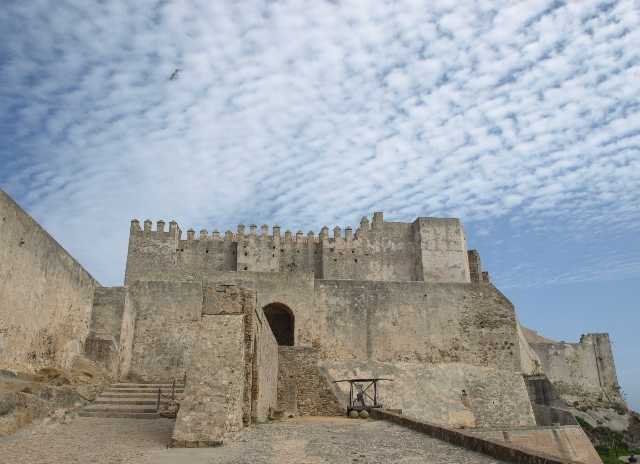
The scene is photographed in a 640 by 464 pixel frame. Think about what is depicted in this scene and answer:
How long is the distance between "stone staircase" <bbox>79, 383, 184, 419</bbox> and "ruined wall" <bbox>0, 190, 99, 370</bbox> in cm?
124

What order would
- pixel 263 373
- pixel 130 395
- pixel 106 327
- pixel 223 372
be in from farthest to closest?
1. pixel 106 327
2. pixel 130 395
3. pixel 263 373
4. pixel 223 372

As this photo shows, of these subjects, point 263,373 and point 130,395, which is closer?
point 263,373

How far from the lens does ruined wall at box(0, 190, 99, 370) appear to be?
30.3 feet

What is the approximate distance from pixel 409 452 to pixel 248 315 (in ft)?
11.3

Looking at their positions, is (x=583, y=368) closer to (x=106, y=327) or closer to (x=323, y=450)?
(x=106, y=327)

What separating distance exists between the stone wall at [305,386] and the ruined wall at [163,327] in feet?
9.20

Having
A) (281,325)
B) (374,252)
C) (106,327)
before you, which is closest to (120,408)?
(106,327)

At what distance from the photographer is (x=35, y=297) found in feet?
34.2

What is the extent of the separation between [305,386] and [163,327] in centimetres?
450

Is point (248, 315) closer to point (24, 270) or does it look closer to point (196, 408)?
point (196, 408)

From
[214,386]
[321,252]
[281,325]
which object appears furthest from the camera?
[321,252]

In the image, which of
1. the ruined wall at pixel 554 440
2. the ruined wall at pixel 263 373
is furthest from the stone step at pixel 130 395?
the ruined wall at pixel 554 440

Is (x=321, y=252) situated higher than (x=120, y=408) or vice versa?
(x=321, y=252)

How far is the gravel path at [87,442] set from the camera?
5.84 metres
